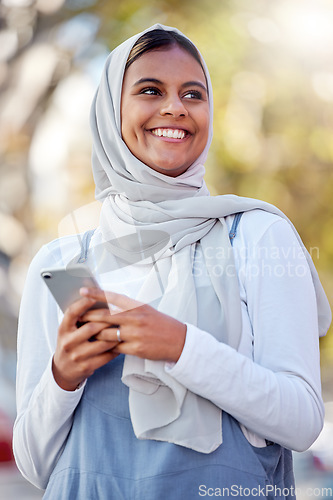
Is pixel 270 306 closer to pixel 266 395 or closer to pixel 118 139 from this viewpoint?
pixel 266 395

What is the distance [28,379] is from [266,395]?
0.49 meters

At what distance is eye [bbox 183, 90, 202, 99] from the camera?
1.42 metres

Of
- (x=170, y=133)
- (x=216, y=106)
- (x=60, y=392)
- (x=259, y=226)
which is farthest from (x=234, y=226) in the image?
(x=216, y=106)

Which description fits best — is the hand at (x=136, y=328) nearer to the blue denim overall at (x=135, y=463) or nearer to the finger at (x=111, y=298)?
the finger at (x=111, y=298)

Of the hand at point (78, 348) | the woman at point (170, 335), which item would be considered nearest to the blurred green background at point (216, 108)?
the woman at point (170, 335)

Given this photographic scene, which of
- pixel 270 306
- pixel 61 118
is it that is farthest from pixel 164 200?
pixel 61 118

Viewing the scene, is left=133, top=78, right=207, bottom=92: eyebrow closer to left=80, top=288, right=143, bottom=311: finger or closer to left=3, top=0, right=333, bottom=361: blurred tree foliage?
left=80, top=288, right=143, bottom=311: finger

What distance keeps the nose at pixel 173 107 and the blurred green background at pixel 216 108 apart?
171 cm

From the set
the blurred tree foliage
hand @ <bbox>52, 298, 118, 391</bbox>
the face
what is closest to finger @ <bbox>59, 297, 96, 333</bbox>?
hand @ <bbox>52, 298, 118, 391</bbox>

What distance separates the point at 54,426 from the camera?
3.97 feet

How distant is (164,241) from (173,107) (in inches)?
11.2

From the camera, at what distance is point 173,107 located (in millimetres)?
1368

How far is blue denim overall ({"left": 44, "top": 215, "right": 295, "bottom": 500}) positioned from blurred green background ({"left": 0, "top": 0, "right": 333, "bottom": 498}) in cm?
190

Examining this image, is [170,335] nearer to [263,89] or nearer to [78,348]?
[78,348]
